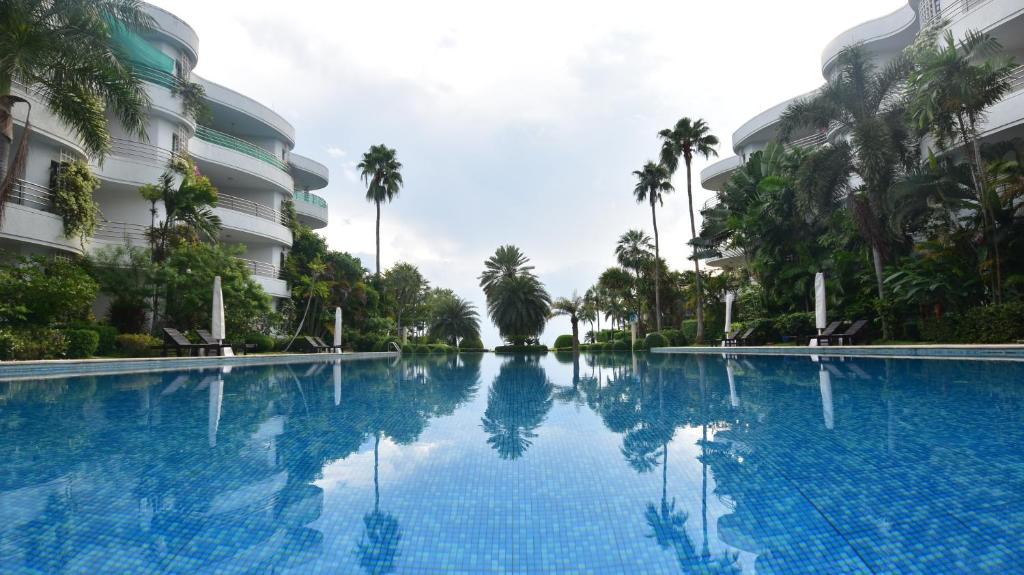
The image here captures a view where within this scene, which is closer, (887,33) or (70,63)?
(70,63)

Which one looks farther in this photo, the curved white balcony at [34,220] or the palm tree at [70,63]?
the curved white balcony at [34,220]

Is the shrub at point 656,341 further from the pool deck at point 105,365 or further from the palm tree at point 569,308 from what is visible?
the pool deck at point 105,365

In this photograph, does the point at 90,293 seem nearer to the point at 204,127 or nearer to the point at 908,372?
the point at 204,127

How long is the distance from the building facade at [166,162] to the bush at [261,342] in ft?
9.82

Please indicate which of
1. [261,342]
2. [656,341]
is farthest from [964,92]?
[261,342]

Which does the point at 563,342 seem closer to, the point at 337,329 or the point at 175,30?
the point at 337,329

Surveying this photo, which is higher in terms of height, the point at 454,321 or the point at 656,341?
the point at 454,321

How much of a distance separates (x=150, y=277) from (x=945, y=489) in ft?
63.5

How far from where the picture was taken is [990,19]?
16906 millimetres

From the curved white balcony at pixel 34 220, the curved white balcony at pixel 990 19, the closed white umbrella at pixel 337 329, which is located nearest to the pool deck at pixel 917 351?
the curved white balcony at pixel 990 19

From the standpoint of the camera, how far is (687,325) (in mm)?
30922

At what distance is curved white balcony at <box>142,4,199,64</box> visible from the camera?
21719 mm

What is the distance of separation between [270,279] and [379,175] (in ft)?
38.5

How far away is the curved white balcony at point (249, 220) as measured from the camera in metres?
22.9
